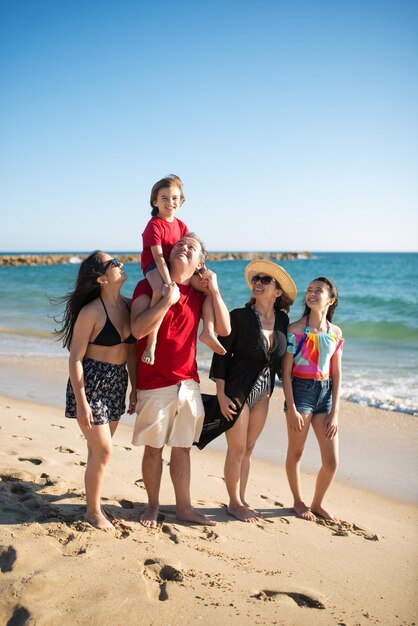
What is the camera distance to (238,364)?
3.98 m

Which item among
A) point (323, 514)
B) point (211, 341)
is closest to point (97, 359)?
point (211, 341)

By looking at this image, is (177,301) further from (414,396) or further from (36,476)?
(414,396)

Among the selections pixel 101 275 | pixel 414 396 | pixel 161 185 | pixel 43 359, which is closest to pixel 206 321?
pixel 101 275

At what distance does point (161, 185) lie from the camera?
4086mm

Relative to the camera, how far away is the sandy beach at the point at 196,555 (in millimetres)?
2754

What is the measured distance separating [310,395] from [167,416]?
1.05m

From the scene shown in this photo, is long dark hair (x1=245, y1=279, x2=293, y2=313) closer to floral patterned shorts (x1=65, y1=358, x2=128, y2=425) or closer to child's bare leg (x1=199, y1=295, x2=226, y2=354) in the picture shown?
child's bare leg (x1=199, y1=295, x2=226, y2=354)

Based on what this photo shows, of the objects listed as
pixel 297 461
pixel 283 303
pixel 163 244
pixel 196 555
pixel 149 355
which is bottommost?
pixel 196 555

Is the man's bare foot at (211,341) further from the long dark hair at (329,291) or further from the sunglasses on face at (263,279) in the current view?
the long dark hair at (329,291)

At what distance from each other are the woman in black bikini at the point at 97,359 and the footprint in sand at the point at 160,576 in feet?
1.61

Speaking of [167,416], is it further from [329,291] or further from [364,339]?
[364,339]

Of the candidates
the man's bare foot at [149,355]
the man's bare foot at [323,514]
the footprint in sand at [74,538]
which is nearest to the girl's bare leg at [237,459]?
the man's bare foot at [323,514]

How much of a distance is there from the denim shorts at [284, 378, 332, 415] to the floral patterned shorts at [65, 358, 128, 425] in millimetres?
1219

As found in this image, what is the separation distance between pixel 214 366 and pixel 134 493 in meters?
1.15
